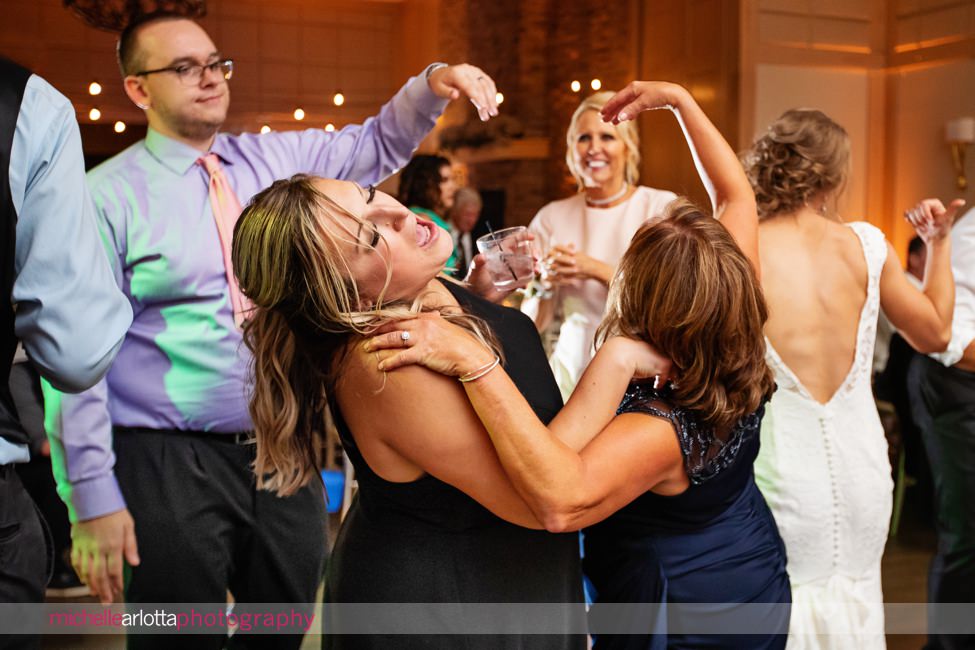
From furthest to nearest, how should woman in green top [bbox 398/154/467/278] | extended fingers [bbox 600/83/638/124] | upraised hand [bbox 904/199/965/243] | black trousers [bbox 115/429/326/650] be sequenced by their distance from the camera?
woman in green top [bbox 398/154/467/278]
upraised hand [bbox 904/199/965/243]
black trousers [bbox 115/429/326/650]
extended fingers [bbox 600/83/638/124]

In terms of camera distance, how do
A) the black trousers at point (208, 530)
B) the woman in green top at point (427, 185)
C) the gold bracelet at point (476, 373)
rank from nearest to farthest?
the gold bracelet at point (476, 373) → the black trousers at point (208, 530) → the woman in green top at point (427, 185)

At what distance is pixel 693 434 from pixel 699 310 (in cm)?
19

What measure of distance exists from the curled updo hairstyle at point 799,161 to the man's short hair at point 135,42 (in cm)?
137

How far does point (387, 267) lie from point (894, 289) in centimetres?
145

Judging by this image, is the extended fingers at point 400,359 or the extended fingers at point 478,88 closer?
the extended fingers at point 400,359

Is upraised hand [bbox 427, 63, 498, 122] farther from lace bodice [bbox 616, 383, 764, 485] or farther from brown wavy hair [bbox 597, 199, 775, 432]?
lace bodice [bbox 616, 383, 764, 485]

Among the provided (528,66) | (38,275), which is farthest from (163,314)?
(528,66)

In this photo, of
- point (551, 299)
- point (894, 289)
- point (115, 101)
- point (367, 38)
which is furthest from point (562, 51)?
point (894, 289)

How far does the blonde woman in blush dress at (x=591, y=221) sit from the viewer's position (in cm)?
320

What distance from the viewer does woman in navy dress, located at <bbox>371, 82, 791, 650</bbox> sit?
50.6 inches

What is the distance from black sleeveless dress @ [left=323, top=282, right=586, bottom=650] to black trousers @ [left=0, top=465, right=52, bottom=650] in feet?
1.38

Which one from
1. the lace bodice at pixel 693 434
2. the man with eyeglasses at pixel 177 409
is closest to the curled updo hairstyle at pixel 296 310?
the lace bodice at pixel 693 434

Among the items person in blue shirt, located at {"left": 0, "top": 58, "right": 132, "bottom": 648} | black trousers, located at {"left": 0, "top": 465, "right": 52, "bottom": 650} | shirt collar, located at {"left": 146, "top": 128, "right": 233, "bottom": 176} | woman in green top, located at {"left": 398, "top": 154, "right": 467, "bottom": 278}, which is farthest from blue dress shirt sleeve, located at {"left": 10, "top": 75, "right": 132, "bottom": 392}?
woman in green top, located at {"left": 398, "top": 154, "right": 467, "bottom": 278}

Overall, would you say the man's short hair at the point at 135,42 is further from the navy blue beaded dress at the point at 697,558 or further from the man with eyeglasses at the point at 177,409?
the navy blue beaded dress at the point at 697,558
